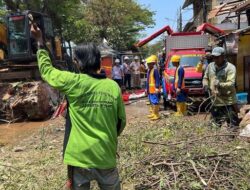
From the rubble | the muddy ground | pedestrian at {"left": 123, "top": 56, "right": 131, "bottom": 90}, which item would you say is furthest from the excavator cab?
the muddy ground

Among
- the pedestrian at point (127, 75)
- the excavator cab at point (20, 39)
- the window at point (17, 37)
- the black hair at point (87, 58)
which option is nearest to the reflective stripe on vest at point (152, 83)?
the excavator cab at point (20, 39)

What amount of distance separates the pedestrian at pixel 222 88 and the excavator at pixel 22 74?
7768 millimetres

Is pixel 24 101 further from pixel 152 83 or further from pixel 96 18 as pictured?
pixel 96 18

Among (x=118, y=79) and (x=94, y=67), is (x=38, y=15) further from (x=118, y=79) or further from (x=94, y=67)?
(x=94, y=67)

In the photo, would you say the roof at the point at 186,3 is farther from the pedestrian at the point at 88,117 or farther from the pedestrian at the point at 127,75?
the pedestrian at the point at 88,117

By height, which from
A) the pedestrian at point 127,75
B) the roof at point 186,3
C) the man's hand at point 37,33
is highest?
the roof at point 186,3

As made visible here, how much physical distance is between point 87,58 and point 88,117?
0.50 metres

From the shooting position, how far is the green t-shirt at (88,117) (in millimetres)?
4066

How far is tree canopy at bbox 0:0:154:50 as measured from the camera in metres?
30.1

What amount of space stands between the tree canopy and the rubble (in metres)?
13.5

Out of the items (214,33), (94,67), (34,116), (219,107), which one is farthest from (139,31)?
(94,67)

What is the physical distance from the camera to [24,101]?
1603 cm

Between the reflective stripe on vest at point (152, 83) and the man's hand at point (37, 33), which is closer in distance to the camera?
the man's hand at point (37, 33)

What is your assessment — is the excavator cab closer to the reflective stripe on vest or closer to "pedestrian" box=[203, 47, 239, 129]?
the reflective stripe on vest
